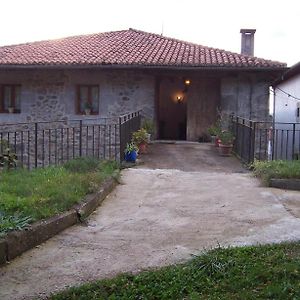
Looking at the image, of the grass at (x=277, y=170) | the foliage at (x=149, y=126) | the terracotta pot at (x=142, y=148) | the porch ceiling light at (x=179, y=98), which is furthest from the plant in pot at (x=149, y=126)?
the grass at (x=277, y=170)

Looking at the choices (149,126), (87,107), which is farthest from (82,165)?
(87,107)

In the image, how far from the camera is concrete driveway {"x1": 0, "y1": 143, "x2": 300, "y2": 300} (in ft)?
12.1

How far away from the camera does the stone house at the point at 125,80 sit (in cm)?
1499

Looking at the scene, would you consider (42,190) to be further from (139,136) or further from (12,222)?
(139,136)

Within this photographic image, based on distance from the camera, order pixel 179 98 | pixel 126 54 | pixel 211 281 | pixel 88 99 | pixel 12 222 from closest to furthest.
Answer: pixel 211 281 → pixel 12 222 → pixel 126 54 → pixel 88 99 → pixel 179 98

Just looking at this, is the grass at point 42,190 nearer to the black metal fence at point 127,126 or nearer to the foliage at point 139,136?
the black metal fence at point 127,126

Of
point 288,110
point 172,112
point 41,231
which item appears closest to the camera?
point 41,231

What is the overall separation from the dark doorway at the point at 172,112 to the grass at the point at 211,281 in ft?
53.6

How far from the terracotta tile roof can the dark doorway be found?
230cm

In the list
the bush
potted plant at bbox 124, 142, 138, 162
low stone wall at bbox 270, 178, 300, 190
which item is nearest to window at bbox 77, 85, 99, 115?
potted plant at bbox 124, 142, 138, 162

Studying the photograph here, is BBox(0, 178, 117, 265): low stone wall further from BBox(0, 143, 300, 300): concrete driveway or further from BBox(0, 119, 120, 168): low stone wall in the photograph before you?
BBox(0, 119, 120, 168): low stone wall

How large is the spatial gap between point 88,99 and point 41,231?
1205 cm

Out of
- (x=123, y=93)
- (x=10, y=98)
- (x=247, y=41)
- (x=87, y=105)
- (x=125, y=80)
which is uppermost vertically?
(x=247, y=41)

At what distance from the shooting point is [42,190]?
18.4 ft
